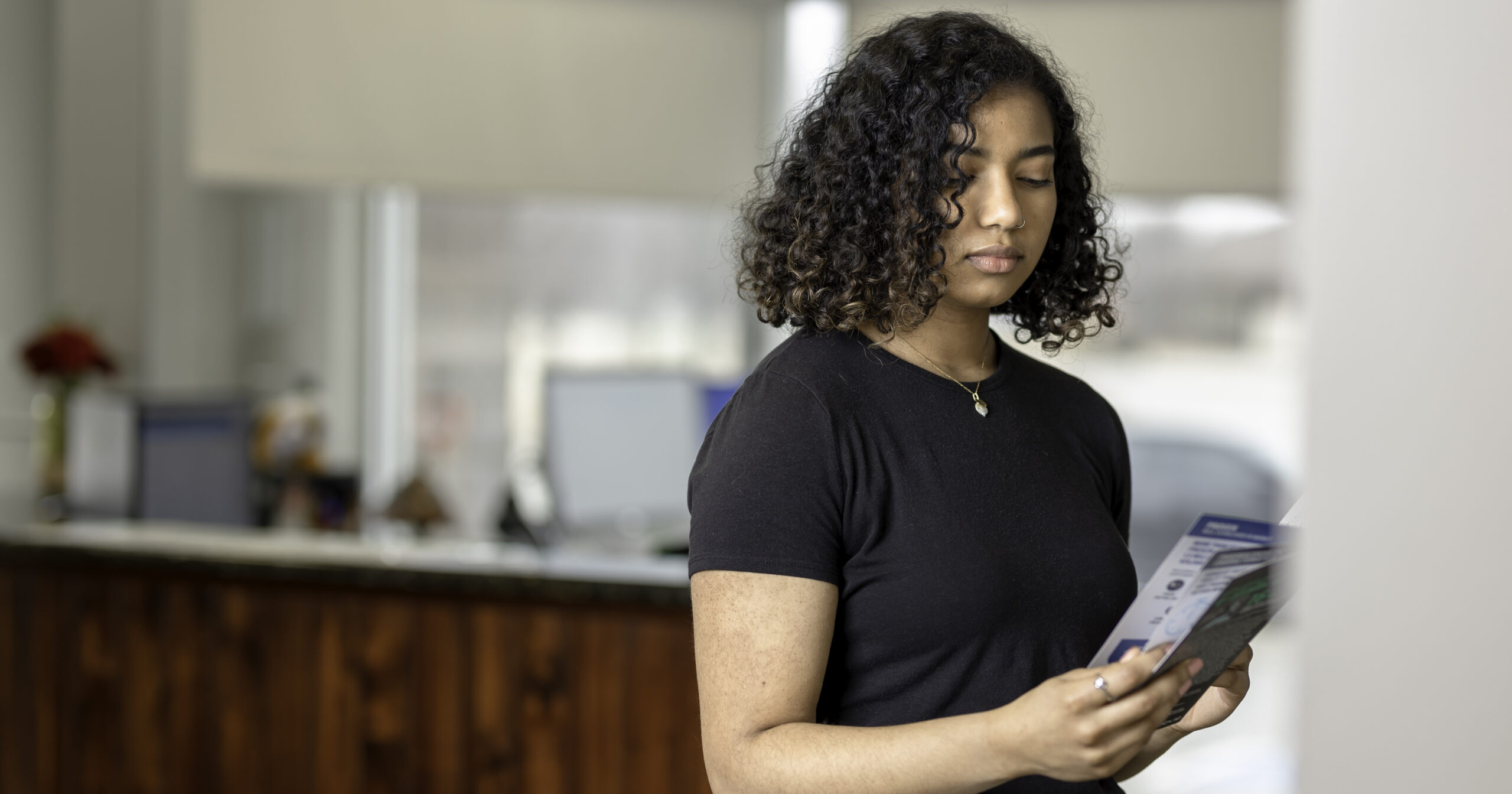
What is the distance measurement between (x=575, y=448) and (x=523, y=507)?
0.31 metres

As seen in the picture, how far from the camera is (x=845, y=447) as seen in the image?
1.05 metres

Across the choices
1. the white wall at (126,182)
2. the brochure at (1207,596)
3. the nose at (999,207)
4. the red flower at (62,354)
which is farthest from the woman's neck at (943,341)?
the white wall at (126,182)

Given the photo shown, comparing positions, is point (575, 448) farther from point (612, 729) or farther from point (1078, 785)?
point (1078, 785)

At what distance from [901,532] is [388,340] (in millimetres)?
4014

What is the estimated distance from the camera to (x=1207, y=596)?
93 centimetres

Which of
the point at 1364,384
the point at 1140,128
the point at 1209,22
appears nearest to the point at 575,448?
the point at 1140,128

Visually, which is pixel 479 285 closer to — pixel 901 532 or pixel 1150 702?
pixel 901 532

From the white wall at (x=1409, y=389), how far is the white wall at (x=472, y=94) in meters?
2.59

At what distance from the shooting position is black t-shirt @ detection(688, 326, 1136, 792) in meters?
1.03

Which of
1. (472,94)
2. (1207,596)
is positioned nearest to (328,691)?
(472,94)

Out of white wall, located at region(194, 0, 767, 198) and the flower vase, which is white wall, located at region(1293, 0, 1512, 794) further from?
the flower vase

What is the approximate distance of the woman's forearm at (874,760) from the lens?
3.18 feet

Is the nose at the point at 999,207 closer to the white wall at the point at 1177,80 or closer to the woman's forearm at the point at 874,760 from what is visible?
the woman's forearm at the point at 874,760

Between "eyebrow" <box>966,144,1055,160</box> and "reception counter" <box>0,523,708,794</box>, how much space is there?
1357 millimetres
